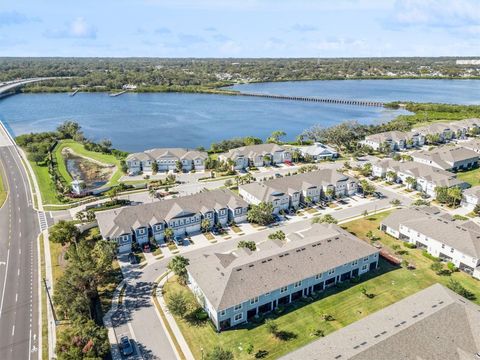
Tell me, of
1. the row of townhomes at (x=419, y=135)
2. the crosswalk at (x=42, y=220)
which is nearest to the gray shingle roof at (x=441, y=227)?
the row of townhomes at (x=419, y=135)

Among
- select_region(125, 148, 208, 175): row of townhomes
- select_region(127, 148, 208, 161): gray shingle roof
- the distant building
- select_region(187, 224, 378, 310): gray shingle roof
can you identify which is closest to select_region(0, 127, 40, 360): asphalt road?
select_region(187, 224, 378, 310): gray shingle roof

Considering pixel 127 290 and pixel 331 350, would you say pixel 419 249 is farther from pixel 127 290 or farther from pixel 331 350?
pixel 127 290

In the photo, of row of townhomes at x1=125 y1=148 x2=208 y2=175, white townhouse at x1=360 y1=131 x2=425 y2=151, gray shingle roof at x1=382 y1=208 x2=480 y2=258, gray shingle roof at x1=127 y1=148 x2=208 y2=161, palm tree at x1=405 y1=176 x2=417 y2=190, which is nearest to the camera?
gray shingle roof at x1=382 y1=208 x2=480 y2=258

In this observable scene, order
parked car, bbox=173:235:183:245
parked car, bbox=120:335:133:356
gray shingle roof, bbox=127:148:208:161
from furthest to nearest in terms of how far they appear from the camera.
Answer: gray shingle roof, bbox=127:148:208:161
parked car, bbox=173:235:183:245
parked car, bbox=120:335:133:356

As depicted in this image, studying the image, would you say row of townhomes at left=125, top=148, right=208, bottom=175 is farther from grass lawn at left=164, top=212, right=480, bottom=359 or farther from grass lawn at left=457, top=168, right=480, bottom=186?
grass lawn at left=457, top=168, right=480, bottom=186

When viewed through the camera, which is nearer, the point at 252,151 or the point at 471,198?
the point at 471,198

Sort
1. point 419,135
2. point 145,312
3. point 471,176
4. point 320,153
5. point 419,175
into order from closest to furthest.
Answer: point 145,312 < point 419,175 < point 471,176 < point 320,153 < point 419,135

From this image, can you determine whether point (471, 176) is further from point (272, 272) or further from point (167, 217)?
point (167, 217)

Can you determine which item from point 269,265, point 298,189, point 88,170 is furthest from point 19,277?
point 88,170
